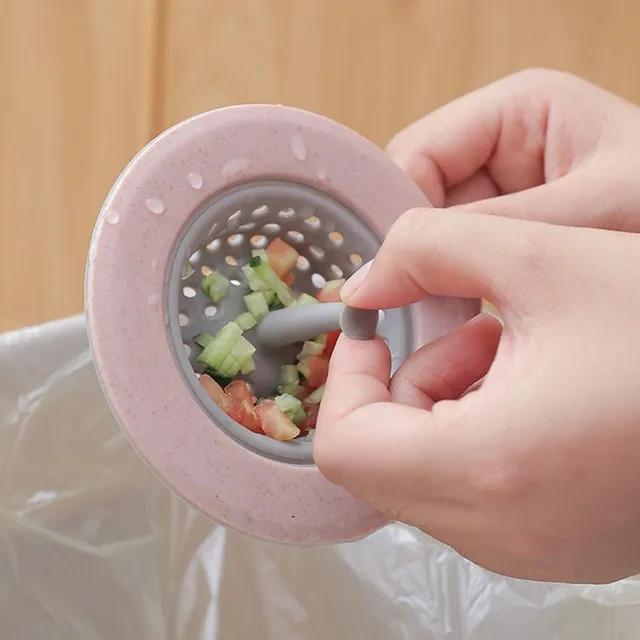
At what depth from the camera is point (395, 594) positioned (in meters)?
0.58

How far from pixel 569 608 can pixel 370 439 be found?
32cm

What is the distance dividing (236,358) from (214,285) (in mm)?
40

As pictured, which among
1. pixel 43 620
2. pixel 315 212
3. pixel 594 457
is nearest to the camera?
pixel 594 457

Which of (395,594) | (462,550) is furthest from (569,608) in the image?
(462,550)

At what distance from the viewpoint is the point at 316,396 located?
0.43 metres

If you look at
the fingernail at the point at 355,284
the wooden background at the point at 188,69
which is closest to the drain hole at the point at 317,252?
the fingernail at the point at 355,284

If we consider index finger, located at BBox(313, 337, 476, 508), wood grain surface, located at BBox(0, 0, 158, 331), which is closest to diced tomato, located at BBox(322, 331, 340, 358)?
index finger, located at BBox(313, 337, 476, 508)

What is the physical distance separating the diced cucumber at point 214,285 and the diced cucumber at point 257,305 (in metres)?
0.01

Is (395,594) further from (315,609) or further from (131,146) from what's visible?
(131,146)

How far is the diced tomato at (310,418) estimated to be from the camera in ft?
1.39

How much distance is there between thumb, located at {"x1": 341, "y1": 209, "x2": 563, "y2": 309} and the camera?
28cm

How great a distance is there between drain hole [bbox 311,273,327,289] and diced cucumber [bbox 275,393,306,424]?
7 centimetres

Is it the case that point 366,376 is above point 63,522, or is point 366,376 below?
above

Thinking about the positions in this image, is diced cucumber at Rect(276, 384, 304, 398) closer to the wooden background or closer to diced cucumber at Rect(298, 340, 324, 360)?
diced cucumber at Rect(298, 340, 324, 360)
